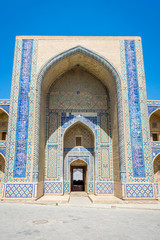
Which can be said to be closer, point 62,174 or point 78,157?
point 62,174

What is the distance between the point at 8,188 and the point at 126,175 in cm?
514

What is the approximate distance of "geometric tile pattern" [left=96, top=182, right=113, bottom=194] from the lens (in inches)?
424

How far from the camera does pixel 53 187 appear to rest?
10.8 m

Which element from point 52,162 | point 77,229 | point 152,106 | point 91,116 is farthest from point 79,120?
point 77,229

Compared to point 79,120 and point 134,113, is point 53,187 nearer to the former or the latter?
point 79,120

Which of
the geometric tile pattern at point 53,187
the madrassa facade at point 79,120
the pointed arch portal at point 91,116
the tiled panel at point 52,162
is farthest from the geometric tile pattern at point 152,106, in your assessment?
the geometric tile pattern at point 53,187

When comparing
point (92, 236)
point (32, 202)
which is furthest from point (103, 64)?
point (92, 236)

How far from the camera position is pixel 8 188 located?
28.7ft

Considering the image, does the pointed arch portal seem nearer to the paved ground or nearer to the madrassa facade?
the madrassa facade

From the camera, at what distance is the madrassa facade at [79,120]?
9.15 m

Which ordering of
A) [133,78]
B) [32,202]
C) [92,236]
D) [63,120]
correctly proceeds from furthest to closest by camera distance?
1. [63,120]
2. [133,78]
3. [32,202]
4. [92,236]

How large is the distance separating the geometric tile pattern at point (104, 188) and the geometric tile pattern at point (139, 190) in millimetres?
2009

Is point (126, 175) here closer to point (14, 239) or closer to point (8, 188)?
point (8, 188)

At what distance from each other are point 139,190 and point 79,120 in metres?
4.94
